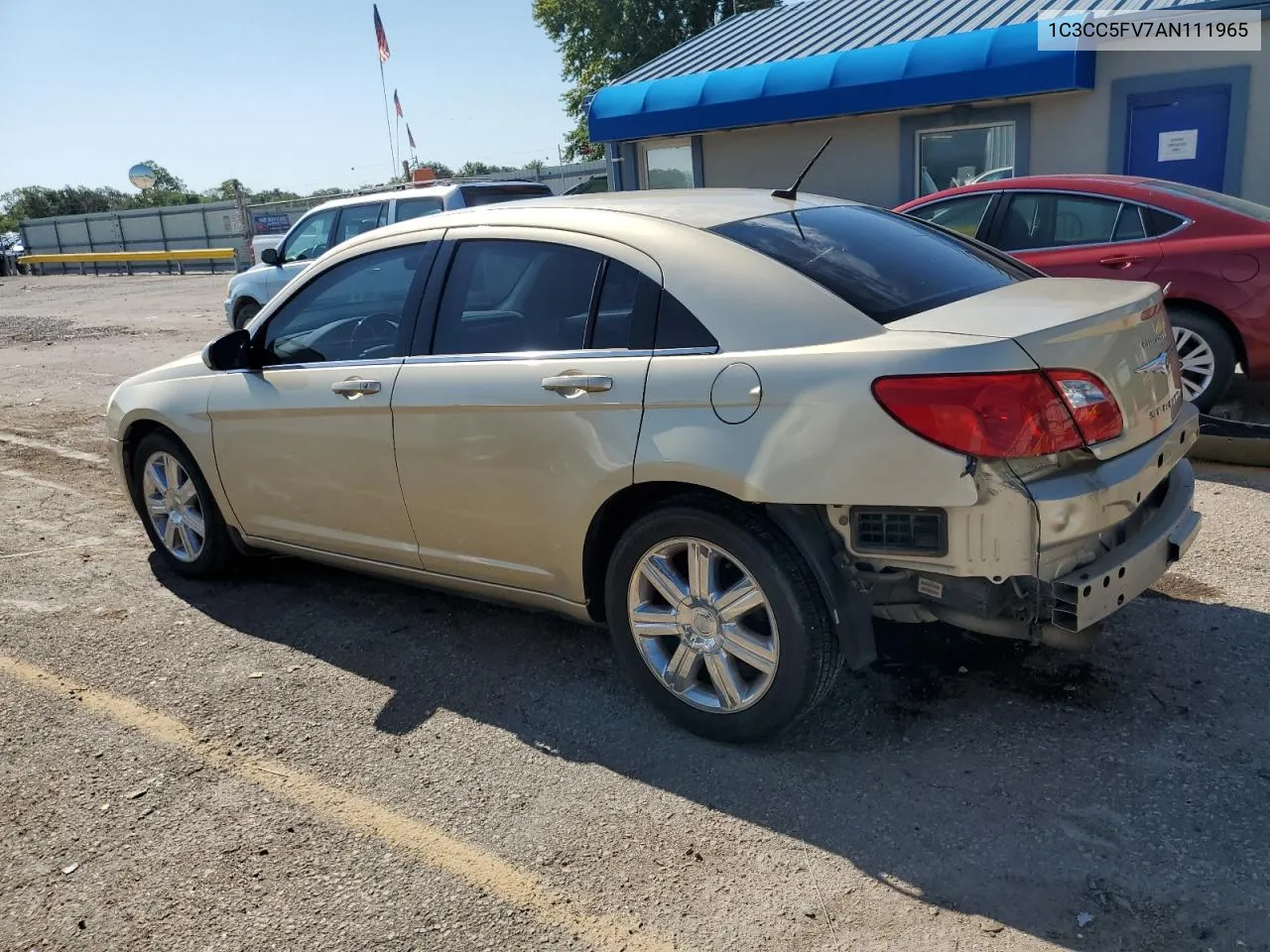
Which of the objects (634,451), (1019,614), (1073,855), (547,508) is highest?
(634,451)

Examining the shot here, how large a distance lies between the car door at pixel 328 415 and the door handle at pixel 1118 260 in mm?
4759

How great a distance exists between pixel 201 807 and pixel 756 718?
171cm

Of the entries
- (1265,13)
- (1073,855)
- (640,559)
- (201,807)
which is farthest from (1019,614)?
(1265,13)

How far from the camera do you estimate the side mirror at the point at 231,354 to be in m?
4.53

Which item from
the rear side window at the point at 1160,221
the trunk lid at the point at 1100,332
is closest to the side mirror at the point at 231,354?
the trunk lid at the point at 1100,332

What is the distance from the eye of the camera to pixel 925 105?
12.6 m

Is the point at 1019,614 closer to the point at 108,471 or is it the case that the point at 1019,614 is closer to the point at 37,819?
the point at 37,819

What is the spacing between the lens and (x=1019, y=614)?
2.98 m

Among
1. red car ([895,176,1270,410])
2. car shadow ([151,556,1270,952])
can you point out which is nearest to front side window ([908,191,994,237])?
red car ([895,176,1270,410])

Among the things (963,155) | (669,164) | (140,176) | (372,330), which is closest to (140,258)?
(140,176)

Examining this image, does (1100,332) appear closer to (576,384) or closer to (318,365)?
(576,384)

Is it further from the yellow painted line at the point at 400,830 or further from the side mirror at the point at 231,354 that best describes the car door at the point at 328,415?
the yellow painted line at the point at 400,830

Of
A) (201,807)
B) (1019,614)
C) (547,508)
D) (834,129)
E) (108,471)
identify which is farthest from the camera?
(834,129)

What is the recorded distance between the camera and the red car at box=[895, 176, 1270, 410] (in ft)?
20.5
